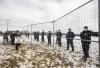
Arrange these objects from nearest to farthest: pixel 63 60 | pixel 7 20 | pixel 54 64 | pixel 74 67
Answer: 1. pixel 74 67
2. pixel 54 64
3. pixel 63 60
4. pixel 7 20

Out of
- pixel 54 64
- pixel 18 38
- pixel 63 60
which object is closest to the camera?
pixel 54 64

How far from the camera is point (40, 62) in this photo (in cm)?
668

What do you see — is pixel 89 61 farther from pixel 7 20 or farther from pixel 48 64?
pixel 7 20

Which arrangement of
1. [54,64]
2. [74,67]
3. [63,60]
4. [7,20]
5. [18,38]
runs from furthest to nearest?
[7,20]
[18,38]
[63,60]
[54,64]
[74,67]

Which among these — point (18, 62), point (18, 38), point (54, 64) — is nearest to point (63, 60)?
point (54, 64)

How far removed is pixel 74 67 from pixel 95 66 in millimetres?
1014

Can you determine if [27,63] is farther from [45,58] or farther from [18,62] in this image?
[45,58]

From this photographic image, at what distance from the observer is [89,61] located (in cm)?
658

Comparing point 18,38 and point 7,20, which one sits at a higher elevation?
point 7,20

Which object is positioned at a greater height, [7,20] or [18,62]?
[7,20]

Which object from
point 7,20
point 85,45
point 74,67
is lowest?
point 74,67

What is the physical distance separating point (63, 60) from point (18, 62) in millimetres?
2375

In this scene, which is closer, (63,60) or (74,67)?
(74,67)

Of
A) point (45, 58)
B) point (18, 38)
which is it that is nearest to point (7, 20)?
point (18, 38)
